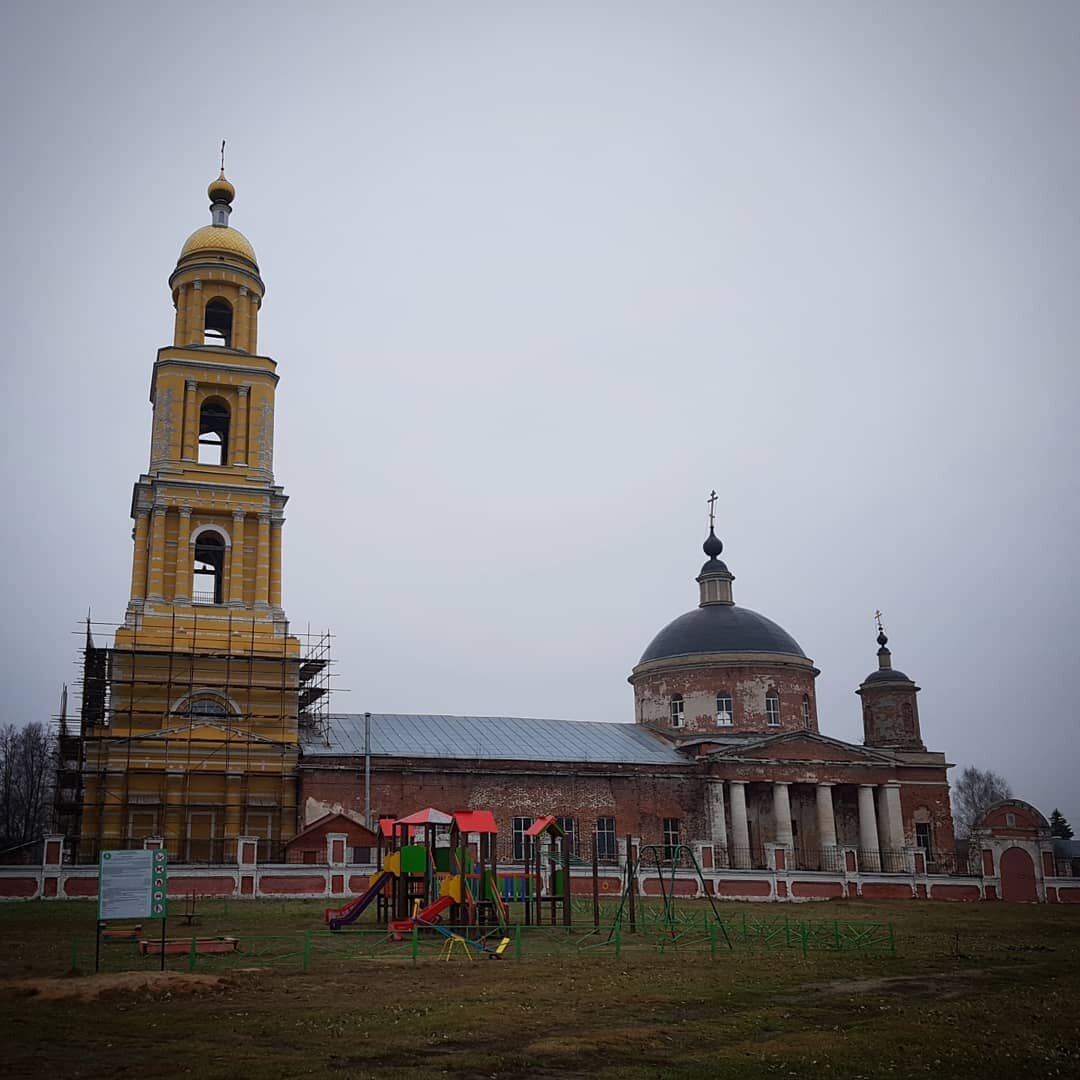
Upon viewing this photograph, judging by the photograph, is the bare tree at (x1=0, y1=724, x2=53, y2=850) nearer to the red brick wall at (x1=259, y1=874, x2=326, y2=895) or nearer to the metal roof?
the metal roof

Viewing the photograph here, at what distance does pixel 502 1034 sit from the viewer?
14094mm

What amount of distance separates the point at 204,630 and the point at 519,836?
47.4 ft

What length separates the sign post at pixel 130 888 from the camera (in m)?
18.6

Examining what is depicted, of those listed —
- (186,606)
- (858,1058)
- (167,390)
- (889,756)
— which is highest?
(167,390)

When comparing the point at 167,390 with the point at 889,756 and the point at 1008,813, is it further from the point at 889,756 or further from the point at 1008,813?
the point at 1008,813

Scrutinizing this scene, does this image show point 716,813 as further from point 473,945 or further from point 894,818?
point 473,945

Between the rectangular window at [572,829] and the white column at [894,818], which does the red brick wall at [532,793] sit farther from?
the white column at [894,818]

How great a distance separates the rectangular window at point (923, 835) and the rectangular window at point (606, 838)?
14.2m

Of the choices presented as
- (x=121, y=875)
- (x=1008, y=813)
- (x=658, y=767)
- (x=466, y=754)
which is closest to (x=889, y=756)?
(x=1008, y=813)

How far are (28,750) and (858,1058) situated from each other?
72.9 meters

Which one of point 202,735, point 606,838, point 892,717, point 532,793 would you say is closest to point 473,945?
point 202,735

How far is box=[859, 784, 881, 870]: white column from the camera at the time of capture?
48656 mm

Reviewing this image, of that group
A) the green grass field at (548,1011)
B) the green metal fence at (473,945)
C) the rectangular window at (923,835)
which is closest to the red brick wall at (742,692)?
the rectangular window at (923,835)

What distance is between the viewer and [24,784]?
243 feet
